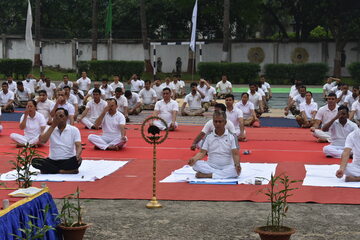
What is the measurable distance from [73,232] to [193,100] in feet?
58.4

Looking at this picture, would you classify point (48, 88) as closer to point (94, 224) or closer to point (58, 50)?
point (94, 224)

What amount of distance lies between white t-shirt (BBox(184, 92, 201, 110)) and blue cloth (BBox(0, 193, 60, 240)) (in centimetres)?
1728

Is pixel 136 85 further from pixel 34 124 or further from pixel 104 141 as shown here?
pixel 34 124

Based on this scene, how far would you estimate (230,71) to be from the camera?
43.5 metres

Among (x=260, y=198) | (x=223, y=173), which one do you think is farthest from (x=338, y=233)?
(x=223, y=173)

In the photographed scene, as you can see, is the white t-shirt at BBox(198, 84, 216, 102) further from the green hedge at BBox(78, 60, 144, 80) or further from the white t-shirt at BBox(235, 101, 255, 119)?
the green hedge at BBox(78, 60, 144, 80)

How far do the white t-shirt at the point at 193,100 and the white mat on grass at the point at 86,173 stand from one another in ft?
35.7

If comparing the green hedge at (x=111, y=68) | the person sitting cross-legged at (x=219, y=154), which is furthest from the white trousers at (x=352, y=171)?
the green hedge at (x=111, y=68)

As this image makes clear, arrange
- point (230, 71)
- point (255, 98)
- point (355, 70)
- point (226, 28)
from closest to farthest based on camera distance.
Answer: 1. point (255, 98)
2. point (355, 70)
3. point (230, 71)
4. point (226, 28)

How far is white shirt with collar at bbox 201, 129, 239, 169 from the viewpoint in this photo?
12.6 m

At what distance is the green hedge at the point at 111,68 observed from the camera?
44281 mm

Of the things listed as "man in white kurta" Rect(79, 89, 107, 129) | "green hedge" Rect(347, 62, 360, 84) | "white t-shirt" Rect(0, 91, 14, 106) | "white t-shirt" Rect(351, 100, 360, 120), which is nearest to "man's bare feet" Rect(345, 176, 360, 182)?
"white t-shirt" Rect(351, 100, 360, 120)

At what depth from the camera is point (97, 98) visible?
2008 centimetres

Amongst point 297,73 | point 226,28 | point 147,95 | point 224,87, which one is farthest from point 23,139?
point 297,73
